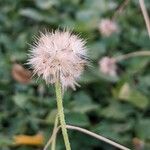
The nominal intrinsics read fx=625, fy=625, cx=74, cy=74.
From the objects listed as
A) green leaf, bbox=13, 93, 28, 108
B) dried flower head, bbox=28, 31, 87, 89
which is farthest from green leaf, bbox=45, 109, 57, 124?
dried flower head, bbox=28, 31, 87, 89

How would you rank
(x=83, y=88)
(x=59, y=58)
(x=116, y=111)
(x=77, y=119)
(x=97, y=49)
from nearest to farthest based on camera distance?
(x=59, y=58), (x=77, y=119), (x=116, y=111), (x=83, y=88), (x=97, y=49)

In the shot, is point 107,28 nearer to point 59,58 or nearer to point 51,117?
point 51,117

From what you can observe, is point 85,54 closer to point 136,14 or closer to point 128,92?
point 128,92

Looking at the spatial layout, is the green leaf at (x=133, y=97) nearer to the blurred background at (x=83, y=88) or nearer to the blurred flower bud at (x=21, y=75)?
the blurred background at (x=83, y=88)

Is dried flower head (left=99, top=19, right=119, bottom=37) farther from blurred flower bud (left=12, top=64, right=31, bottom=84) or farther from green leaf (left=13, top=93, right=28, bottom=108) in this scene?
green leaf (left=13, top=93, right=28, bottom=108)

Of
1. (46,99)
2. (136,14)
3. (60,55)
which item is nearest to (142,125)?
(46,99)

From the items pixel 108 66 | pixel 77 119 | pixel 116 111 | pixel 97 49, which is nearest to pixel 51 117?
pixel 77 119
